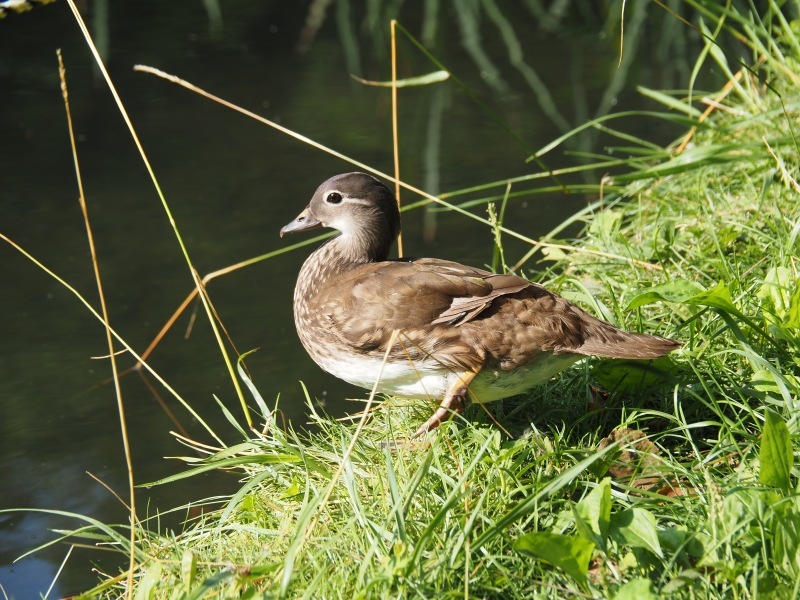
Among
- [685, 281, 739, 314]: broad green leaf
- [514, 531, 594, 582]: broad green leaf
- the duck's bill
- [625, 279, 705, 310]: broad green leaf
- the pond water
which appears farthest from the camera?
the pond water

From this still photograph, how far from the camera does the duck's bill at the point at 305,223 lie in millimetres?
4203

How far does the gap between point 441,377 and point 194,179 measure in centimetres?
379

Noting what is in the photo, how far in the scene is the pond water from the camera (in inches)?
177

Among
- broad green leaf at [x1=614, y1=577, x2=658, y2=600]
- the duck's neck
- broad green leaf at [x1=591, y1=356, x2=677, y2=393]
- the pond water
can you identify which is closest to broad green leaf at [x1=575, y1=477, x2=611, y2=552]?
broad green leaf at [x1=614, y1=577, x2=658, y2=600]

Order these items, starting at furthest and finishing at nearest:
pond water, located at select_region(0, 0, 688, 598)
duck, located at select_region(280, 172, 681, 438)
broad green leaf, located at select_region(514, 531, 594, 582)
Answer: pond water, located at select_region(0, 0, 688, 598), duck, located at select_region(280, 172, 681, 438), broad green leaf, located at select_region(514, 531, 594, 582)

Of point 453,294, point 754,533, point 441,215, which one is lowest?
point 441,215

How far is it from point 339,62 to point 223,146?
1866mm

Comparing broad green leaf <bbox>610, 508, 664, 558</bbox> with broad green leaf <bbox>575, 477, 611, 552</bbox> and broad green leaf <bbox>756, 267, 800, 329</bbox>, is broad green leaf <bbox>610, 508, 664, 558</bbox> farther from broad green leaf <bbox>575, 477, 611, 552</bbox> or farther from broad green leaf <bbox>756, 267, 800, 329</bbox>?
broad green leaf <bbox>756, 267, 800, 329</bbox>

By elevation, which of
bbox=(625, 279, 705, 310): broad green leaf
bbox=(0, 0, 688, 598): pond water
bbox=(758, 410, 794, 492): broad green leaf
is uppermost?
bbox=(625, 279, 705, 310): broad green leaf

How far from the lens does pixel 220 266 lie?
568 centimetres

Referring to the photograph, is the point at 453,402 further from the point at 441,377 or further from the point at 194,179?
the point at 194,179

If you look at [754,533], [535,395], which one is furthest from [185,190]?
[754,533]

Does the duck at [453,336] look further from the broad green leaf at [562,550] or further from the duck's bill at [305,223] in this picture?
the broad green leaf at [562,550]

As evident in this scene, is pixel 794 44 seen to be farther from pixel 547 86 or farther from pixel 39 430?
pixel 39 430
